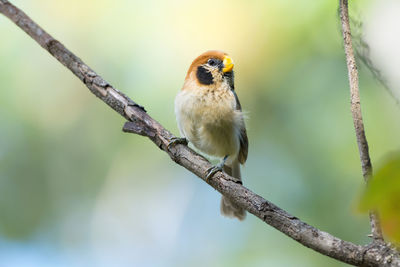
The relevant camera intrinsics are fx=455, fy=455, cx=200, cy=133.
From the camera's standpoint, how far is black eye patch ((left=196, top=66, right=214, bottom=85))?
4.00m

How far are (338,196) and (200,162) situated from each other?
7.60 feet

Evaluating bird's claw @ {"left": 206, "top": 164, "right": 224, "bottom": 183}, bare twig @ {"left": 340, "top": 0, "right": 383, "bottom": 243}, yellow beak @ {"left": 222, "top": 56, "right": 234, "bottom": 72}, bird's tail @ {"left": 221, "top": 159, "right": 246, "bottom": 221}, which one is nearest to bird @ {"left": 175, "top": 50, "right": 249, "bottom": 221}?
yellow beak @ {"left": 222, "top": 56, "right": 234, "bottom": 72}

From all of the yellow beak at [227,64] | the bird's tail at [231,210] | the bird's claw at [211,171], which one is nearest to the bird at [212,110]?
the yellow beak at [227,64]

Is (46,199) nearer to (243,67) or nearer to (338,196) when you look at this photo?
(243,67)

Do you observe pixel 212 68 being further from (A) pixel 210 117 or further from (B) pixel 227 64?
(A) pixel 210 117

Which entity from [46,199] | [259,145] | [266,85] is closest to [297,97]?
[266,85]

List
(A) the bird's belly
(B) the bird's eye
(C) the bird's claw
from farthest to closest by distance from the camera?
(B) the bird's eye → (A) the bird's belly → (C) the bird's claw

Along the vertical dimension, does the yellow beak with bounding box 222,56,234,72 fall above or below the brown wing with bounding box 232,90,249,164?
above

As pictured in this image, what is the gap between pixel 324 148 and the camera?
471 cm

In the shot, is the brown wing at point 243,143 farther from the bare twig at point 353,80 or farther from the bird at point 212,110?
the bare twig at point 353,80

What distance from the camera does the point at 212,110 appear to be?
3.78m

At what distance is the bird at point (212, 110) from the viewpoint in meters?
3.80

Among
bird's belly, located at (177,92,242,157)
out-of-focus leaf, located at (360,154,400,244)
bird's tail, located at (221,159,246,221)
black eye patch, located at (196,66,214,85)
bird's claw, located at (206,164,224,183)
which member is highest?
black eye patch, located at (196,66,214,85)

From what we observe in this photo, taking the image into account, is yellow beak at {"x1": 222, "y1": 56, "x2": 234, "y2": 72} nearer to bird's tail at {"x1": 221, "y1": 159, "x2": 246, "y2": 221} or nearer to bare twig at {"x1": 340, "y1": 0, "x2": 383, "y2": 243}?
bird's tail at {"x1": 221, "y1": 159, "x2": 246, "y2": 221}
